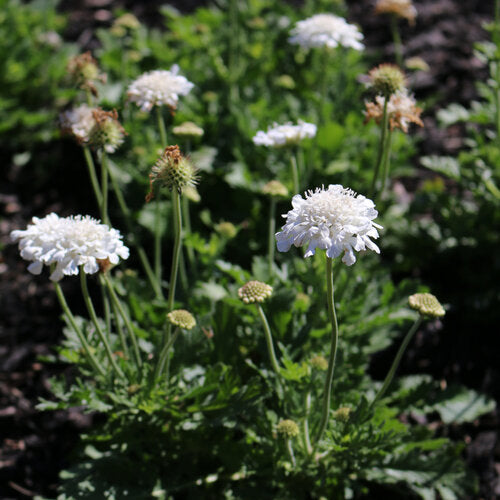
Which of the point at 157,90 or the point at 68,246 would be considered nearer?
the point at 68,246

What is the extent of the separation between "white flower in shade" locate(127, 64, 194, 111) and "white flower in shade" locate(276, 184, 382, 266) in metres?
1.02

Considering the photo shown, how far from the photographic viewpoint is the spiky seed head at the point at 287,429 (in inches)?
92.6

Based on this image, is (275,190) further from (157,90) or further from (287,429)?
(287,429)

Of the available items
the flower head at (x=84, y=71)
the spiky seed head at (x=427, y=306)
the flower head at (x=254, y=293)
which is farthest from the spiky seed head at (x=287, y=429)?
the flower head at (x=84, y=71)

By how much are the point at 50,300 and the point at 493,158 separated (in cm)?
283

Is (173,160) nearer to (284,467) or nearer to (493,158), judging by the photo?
(284,467)

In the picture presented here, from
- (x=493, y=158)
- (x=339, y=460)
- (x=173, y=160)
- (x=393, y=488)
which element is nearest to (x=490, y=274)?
(x=493, y=158)

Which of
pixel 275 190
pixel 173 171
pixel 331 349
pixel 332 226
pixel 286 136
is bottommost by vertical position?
pixel 331 349

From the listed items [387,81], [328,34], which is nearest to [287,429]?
[387,81]

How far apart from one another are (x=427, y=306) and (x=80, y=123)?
153 centimetres

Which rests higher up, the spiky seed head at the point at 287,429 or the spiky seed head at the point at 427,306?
the spiky seed head at the point at 427,306

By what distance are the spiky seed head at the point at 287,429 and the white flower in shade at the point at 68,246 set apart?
92 cm

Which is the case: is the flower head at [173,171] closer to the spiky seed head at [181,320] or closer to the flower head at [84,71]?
the spiky seed head at [181,320]

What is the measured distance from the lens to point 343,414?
2.42 m
